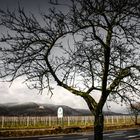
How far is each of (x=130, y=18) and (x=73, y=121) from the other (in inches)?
1565

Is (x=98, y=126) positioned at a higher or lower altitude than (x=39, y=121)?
lower

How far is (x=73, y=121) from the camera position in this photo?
4672 centimetres

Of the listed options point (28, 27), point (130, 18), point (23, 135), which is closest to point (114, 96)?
point (130, 18)

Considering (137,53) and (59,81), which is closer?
(59,81)

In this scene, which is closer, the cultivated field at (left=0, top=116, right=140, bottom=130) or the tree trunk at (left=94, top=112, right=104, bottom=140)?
the tree trunk at (left=94, top=112, right=104, bottom=140)

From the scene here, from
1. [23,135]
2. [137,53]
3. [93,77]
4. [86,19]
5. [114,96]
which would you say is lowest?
[23,135]

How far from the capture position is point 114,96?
9547 mm

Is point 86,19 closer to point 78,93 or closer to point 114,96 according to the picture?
point 78,93

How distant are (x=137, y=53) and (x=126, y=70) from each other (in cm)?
94

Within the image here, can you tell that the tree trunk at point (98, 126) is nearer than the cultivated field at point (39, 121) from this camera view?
Yes

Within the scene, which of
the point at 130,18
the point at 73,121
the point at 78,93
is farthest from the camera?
the point at 73,121

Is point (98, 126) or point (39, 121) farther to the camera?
point (39, 121)

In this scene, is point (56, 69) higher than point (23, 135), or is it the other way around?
point (56, 69)

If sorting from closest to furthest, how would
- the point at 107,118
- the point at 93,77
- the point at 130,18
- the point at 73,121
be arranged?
the point at 130,18 < the point at 93,77 < the point at 73,121 < the point at 107,118
